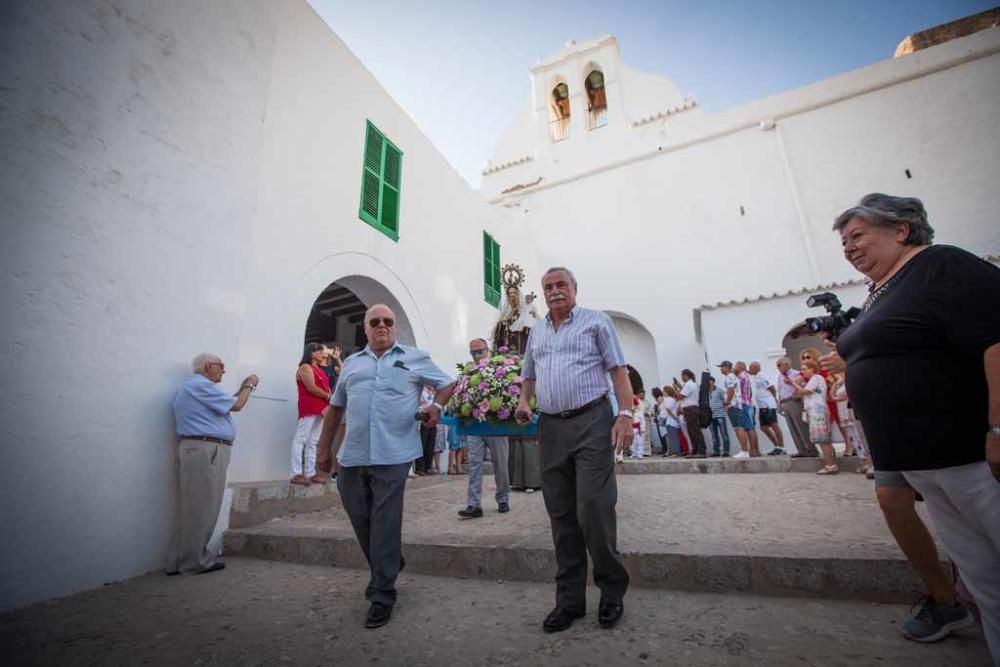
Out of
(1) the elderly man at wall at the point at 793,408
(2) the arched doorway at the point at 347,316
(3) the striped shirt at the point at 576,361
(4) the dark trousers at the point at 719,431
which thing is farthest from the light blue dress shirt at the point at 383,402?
(4) the dark trousers at the point at 719,431

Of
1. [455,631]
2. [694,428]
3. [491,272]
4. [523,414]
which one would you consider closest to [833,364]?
[523,414]

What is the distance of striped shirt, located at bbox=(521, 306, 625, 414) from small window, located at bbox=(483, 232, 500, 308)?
8.11 metres

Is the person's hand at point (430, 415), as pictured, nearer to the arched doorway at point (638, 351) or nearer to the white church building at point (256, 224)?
the white church building at point (256, 224)

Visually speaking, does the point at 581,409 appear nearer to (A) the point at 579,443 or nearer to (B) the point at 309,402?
(A) the point at 579,443

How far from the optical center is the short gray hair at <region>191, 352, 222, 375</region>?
12.6 ft

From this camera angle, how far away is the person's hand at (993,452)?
1359 mm

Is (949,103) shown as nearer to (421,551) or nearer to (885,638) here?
(885,638)

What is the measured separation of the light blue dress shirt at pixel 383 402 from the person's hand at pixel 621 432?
3.76 ft

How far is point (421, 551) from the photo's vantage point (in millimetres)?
3221

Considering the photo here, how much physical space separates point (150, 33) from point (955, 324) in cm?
603

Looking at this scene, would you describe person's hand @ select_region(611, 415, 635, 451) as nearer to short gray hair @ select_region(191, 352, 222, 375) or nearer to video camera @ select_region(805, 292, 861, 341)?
video camera @ select_region(805, 292, 861, 341)

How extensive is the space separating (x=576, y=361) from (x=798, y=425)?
674 cm

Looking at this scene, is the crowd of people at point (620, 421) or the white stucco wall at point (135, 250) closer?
the crowd of people at point (620, 421)

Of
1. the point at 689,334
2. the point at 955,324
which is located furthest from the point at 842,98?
the point at 955,324
